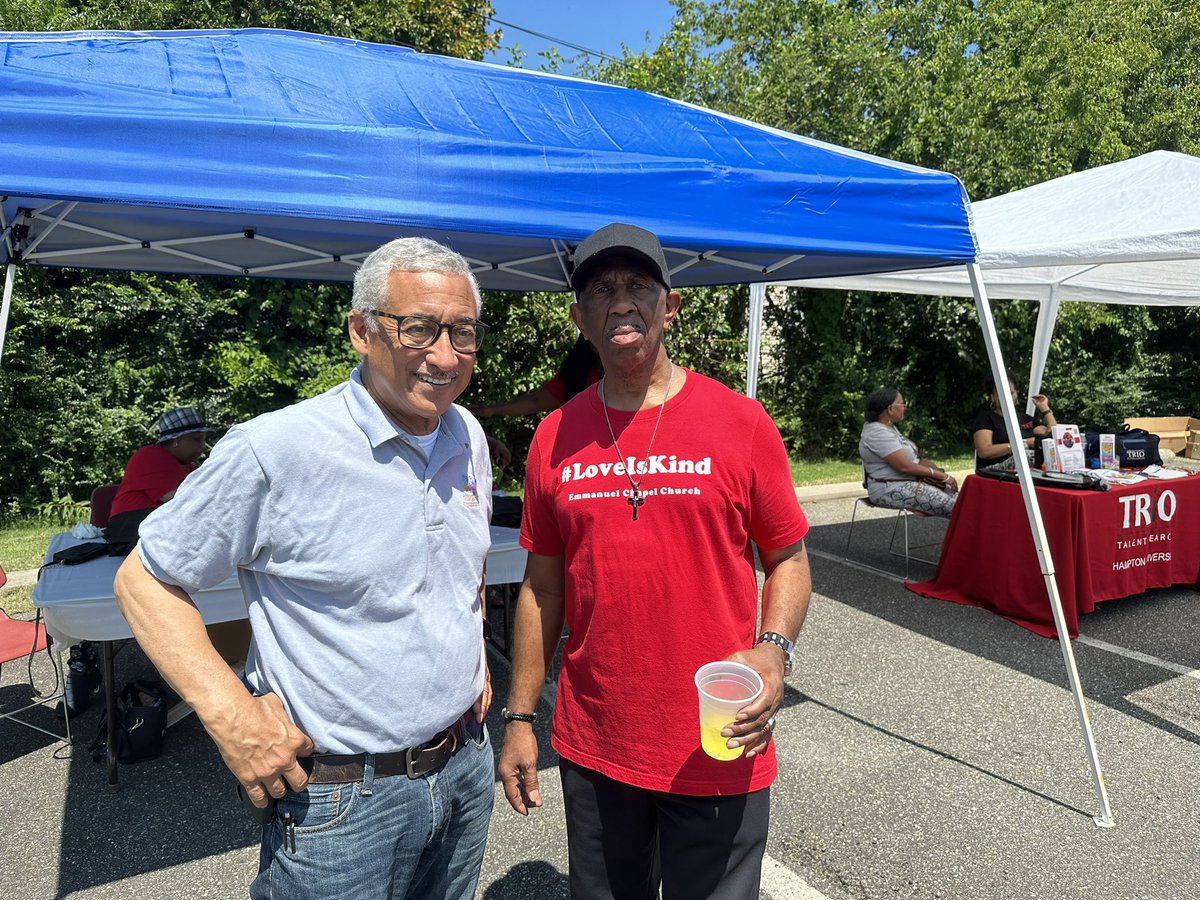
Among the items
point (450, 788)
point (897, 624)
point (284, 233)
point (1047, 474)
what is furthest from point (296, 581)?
point (1047, 474)

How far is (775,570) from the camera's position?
5.47 ft

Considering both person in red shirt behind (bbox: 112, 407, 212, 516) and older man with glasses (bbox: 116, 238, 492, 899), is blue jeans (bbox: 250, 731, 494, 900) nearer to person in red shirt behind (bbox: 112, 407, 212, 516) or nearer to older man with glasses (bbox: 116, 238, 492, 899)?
older man with glasses (bbox: 116, 238, 492, 899)

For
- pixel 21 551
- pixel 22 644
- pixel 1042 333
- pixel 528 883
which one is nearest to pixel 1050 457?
pixel 1042 333

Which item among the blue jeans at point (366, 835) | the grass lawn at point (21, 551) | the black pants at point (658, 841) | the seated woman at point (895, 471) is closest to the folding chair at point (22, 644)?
the grass lawn at point (21, 551)

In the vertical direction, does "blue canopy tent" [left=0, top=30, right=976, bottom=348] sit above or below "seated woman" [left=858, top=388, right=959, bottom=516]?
above

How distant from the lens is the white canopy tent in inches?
165

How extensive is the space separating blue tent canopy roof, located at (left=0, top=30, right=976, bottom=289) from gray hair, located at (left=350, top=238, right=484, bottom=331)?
1.00 metres

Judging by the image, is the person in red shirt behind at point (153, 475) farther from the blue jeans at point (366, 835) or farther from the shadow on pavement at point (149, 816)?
the blue jeans at point (366, 835)

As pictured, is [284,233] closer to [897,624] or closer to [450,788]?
[450,788]

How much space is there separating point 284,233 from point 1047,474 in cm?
513

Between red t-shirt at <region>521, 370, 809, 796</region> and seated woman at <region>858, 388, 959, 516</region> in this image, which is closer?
red t-shirt at <region>521, 370, 809, 796</region>

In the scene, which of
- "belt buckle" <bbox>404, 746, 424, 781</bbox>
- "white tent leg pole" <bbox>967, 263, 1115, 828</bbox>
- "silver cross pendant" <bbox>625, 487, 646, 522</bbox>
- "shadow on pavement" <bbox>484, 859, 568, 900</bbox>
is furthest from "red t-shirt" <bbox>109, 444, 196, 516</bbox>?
"white tent leg pole" <bbox>967, 263, 1115, 828</bbox>

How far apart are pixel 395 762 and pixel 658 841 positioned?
2.08 ft

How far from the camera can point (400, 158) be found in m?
2.36
